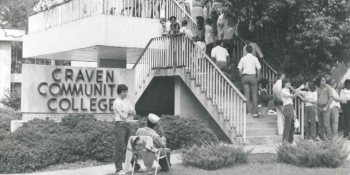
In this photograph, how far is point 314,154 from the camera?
9.95 meters

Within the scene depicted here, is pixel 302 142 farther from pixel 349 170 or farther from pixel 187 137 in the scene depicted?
pixel 187 137

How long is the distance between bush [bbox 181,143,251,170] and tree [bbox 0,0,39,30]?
42851mm

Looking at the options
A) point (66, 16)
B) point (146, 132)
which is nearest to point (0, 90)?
point (66, 16)

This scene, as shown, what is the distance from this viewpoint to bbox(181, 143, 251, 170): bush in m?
10.1

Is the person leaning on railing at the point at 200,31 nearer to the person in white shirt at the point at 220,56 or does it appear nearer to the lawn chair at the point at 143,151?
the person in white shirt at the point at 220,56

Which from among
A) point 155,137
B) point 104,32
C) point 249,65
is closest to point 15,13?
point 104,32

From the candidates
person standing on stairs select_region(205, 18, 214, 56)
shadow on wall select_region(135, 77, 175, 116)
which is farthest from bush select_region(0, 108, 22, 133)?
person standing on stairs select_region(205, 18, 214, 56)

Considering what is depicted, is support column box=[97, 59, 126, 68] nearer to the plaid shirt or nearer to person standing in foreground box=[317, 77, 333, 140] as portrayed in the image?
person standing in foreground box=[317, 77, 333, 140]

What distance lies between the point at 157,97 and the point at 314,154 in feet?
33.0

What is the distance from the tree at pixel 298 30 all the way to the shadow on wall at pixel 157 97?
3.66 m

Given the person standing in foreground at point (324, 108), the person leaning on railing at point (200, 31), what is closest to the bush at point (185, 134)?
the person standing in foreground at point (324, 108)

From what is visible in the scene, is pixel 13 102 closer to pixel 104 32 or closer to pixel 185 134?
pixel 104 32

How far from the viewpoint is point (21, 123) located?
14.5 m

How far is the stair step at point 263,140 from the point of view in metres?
13.9
